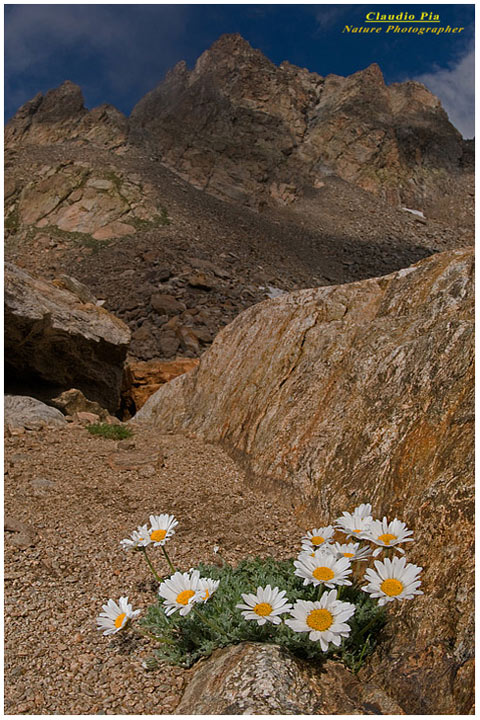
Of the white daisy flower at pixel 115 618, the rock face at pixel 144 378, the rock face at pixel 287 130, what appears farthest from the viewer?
the rock face at pixel 287 130

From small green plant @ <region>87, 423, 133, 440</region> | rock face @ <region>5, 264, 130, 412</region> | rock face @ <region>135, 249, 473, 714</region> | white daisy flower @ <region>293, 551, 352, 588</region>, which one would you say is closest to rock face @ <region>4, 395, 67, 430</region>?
small green plant @ <region>87, 423, 133, 440</region>

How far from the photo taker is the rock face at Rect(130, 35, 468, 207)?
134 ft

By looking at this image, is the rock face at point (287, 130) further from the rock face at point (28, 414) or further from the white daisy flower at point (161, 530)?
the white daisy flower at point (161, 530)

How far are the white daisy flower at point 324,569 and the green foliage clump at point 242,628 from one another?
9 centimetres

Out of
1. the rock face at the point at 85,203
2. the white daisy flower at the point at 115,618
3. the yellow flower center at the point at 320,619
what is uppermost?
the rock face at the point at 85,203

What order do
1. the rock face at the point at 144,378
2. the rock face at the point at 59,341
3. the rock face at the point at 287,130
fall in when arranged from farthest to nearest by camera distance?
the rock face at the point at 287,130 → the rock face at the point at 144,378 → the rock face at the point at 59,341

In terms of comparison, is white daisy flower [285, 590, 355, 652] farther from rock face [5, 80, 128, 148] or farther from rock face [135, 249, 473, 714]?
rock face [5, 80, 128, 148]

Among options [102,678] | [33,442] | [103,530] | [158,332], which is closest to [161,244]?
[158,332]

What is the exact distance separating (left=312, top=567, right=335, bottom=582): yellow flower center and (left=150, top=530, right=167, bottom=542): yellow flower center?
0.83 m

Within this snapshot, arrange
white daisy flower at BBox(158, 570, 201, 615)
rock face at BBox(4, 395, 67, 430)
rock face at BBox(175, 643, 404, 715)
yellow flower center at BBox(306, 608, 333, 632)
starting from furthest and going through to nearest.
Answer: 1. rock face at BBox(4, 395, 67, 430)
2. white daisy flower at BBox(158, 570, 201, 615)
3. yellow flower center at BBox(306, 608, 333, 632)
4. rock face at BBox(175, 643, 404, 715)

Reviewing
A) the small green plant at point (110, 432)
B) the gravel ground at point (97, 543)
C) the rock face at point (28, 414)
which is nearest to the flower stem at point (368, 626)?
the gravel ground at point (97, 543)

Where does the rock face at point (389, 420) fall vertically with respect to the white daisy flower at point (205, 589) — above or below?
above

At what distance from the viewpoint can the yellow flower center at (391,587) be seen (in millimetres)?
1914

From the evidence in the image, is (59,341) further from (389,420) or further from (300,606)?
(300,606)
